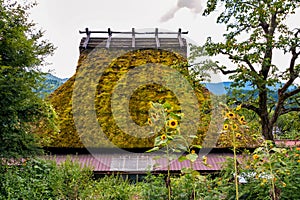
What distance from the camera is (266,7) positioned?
Result: 6797 millimetres

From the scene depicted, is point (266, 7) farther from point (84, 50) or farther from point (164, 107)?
point (84, 50)

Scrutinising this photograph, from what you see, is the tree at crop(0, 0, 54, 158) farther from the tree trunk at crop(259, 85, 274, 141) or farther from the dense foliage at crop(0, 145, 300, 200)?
the tree trunk at crop(259, 85, 274, 141)

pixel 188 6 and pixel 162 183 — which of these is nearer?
pixel 162 183

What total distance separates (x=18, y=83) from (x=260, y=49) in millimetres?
4279

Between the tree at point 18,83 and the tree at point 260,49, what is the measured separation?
3346mm

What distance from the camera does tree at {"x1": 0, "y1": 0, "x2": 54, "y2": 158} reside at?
194 inches

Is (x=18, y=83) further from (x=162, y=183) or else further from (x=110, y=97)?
(x=110, y=97)

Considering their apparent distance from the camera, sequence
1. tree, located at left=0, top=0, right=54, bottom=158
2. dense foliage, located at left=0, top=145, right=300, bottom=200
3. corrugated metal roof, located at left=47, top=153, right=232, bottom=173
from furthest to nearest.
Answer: corrugated metal roof, located at left=47, top=153, right=232, bottom=173 < tree, located at left=0, top=0, right=54, bottom=158 < dense foliage, located at left=0, top=145, right=300, bottom=200

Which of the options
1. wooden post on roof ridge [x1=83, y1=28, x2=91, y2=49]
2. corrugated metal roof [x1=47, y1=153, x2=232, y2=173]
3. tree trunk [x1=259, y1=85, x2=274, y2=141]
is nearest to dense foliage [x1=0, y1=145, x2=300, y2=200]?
tree trunk [x1=259, y1=85, x2=274, y2=141]

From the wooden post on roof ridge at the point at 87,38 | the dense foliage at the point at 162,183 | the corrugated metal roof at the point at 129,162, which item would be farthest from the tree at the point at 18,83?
the wooden post on roof ridge at the point at 87,38

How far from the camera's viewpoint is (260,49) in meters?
6.19

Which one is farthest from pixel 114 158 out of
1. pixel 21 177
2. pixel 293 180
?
pixel 293 180

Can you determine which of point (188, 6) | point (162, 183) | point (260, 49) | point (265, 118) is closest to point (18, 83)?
point (162, 183)

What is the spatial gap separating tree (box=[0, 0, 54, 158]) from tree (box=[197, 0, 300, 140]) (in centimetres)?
335
